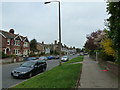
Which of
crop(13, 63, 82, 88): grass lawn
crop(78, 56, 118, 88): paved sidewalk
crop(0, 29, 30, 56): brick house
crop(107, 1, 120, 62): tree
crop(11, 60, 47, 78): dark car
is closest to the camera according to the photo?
crop(13, 63, 82, 88): grass lawn

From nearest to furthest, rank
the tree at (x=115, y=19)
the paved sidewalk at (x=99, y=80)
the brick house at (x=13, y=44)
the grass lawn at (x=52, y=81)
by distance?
the grass lawn at (x=52, y=81)
the paved sidewalk at (x=99, y=80)
the tree at (x=115, y=19)
the brick house at (x=13, y=44)

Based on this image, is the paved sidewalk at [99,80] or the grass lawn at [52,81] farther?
the paved sidewalk at [99,80]

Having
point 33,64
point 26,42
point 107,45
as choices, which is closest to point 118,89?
point 107,45

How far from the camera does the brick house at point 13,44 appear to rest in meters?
36.6

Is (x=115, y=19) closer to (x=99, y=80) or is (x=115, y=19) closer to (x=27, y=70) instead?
(x=99, y=80)

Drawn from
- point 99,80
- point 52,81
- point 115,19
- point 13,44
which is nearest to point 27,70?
point 52,81

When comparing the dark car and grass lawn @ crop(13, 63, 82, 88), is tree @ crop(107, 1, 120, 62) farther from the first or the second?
the dark car

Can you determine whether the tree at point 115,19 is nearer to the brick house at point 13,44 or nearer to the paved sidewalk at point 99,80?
the paved sidewalk at point 99,80

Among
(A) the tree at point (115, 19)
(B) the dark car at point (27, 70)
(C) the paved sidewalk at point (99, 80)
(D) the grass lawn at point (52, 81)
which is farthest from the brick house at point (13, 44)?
(A) the tree at point (115, 19)

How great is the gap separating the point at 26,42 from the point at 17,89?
134 feet

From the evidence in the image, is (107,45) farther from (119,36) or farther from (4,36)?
(4,36)

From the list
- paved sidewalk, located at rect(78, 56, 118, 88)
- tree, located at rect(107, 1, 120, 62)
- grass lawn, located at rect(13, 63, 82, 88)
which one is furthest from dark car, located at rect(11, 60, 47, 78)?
tree, located at rect(107, 1, 120, 62)

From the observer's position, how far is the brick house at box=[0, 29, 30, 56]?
36.6 meters

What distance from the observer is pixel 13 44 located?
130 feet
